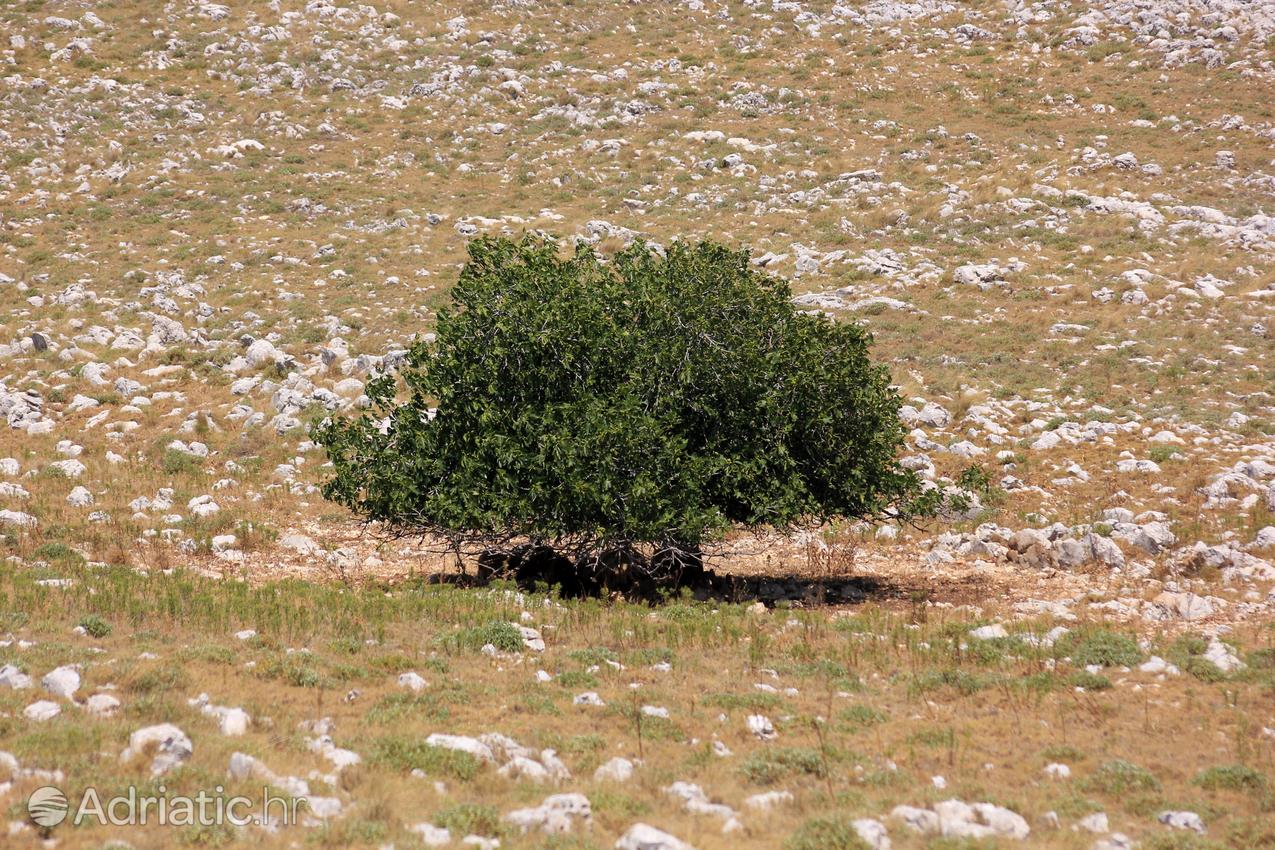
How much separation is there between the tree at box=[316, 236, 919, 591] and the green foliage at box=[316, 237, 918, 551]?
0.03m

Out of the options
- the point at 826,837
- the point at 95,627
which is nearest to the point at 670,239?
the point at 95,627

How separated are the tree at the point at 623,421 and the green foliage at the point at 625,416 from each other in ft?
0.11

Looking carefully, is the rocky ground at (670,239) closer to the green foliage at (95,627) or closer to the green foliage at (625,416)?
the green foliage at (95,627)

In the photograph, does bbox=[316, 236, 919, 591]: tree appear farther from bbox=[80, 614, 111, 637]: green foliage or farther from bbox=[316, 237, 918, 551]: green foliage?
bbox=[80, 614, 111, 637]: green foliage

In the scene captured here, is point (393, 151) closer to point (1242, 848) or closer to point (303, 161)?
point (303, 161)

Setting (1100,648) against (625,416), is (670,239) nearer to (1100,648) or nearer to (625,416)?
(625,416)

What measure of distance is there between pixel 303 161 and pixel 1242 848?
41.1m

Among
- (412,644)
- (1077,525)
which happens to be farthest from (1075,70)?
(412,644)

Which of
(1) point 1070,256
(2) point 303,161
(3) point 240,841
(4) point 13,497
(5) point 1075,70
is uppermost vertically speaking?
(5) point 1075,70

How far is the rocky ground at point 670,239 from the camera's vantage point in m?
13.3

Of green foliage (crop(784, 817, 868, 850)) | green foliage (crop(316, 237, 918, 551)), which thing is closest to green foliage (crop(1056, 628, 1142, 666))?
green foliage (crop(316, 237, 918, 551))

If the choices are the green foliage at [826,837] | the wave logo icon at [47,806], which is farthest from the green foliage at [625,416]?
the wave logo icon at [47,806]

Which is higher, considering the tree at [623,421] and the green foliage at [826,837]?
the tree at [623,421]

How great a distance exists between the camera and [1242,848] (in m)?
7.68
